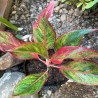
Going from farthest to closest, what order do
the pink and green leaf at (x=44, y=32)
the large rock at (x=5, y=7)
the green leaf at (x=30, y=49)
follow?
the large rock at (x=5, y=7), the pink and green leaf at (x=44, y=32), the green leaf at (x=30, y=49)

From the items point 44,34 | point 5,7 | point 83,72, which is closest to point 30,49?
point 44,34

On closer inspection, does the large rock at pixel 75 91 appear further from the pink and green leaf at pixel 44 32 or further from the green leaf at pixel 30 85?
the pink and green leaf at pixel 44 32

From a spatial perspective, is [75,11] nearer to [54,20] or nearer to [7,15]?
[54,20]

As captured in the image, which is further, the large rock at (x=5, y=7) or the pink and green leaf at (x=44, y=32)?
the large rock at (x=5, y=7)

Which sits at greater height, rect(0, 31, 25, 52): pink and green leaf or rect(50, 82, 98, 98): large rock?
rect(0, 31, 25, 52): pink and green leaf

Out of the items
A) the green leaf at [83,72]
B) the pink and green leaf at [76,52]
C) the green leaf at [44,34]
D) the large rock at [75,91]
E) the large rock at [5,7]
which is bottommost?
the large rock at [75,91]


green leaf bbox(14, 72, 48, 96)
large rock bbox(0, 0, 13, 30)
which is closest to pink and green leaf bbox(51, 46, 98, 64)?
green leaf bbox(14, 72, 48, 96)

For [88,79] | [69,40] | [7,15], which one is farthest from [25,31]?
[88,79]

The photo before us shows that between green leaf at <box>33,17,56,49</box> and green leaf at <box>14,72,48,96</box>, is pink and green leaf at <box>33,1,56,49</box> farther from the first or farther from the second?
green leaf at <box>14,72,48,96</box>

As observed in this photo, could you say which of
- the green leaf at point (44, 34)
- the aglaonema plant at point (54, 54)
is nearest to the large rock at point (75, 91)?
the aglaonema plant at point (54, 54)
